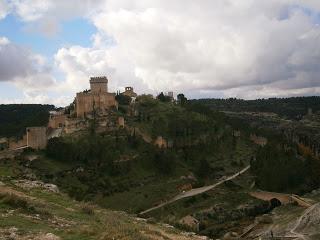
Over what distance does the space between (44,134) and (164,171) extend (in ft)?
82.3

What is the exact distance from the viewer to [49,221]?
56.2 feet

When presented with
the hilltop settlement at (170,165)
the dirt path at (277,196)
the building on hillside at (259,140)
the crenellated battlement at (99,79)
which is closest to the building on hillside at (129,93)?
the hilltop settlement at (170,165)

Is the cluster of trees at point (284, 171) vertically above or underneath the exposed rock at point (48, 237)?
underneath

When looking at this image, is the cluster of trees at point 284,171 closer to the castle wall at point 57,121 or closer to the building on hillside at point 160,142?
the building on hillside at point 160,142

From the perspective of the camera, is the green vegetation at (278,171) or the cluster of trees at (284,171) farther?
the cluster of trees at (284,171)

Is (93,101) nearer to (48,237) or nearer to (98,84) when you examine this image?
(98,84)

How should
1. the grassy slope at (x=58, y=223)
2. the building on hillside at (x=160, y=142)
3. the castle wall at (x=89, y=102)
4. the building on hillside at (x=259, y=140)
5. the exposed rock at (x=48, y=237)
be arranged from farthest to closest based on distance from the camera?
1. the building on hillside at (x=259, y=140)
2. the building on hillside at (x=160, y=142)
3. the castle wall at (x=89, y=102)
4. the grassy slope at (x=58, y=223)
5. the exposed rock at (x=48, y=237)

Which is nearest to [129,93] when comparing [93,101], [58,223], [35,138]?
[93,101]

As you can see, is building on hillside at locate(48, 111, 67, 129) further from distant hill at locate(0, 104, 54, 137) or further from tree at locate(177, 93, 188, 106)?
tree at locate(177, 93, 188, 106)

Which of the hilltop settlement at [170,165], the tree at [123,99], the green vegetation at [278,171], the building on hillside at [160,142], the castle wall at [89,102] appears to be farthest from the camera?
the tree at [123,99]

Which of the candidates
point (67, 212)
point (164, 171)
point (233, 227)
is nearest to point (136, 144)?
point (164, 171)

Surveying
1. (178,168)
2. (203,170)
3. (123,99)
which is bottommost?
(203,170)

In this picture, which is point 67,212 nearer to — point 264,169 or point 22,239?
point 22,239

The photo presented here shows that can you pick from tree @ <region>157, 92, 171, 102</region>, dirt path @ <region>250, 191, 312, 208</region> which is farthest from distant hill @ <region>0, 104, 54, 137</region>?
dirt path @ <region>250, 191, 312, 208</region>
